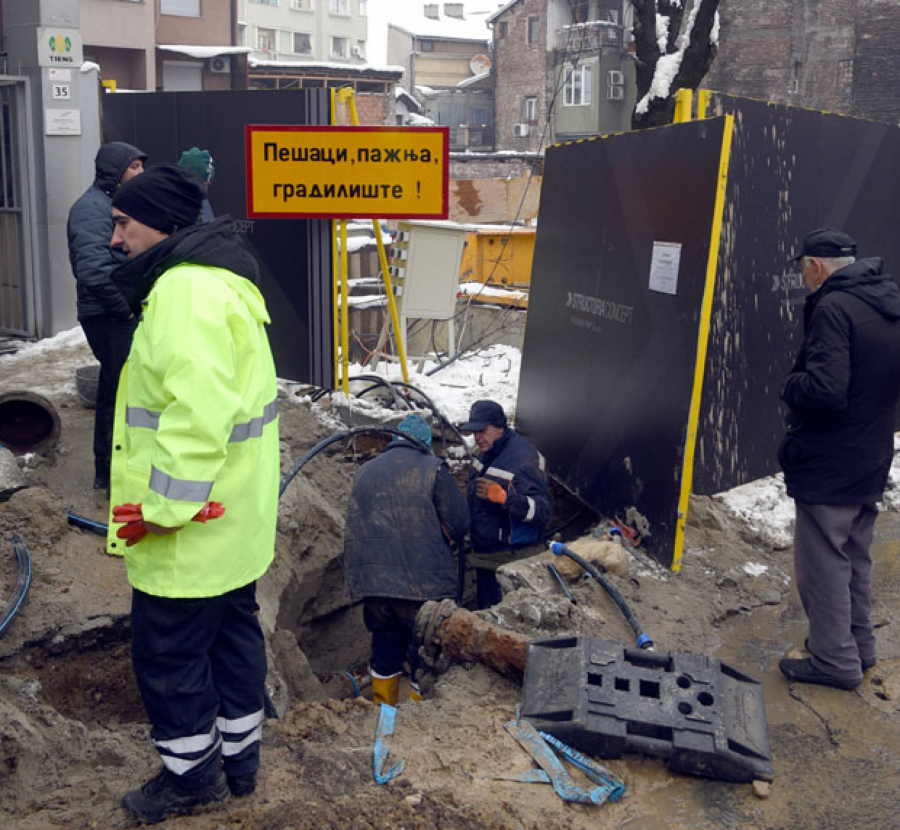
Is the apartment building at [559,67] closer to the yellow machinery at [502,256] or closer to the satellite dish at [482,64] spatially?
the satellite dish at [482,64]

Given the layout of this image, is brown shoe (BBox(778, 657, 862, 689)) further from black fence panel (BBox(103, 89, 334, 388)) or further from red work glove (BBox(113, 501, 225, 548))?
black fence panel (BBox(103, 89, 334, 388))

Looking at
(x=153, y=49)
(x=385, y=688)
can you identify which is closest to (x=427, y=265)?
(x=385, y=688)

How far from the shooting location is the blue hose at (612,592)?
4.89m

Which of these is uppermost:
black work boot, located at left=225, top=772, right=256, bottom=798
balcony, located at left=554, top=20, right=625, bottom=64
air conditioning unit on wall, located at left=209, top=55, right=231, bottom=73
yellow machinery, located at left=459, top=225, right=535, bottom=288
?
balcony, located at left=554, top=20, right=625, bottom=64

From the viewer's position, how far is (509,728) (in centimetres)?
403

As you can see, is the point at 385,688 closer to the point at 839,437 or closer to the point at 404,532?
the point at 404,532

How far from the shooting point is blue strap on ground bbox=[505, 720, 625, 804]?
12.0 feet

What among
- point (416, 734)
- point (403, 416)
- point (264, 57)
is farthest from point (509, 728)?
point (264, 57)

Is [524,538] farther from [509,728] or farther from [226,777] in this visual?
[226,777]

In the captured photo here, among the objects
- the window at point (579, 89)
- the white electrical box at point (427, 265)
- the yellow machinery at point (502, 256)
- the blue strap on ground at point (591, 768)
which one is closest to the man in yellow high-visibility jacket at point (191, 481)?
the blue strap on ground at point (591, 768)

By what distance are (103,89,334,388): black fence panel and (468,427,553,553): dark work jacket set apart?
233 centimetres

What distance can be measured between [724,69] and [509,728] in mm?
35898

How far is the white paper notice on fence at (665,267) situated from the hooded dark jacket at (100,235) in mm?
2901

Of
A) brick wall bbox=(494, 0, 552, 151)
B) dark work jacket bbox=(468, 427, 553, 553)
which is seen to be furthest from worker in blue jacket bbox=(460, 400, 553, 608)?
brick wall bbox=(494, 0, 552, 151)
